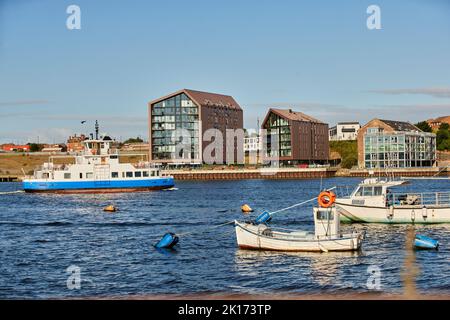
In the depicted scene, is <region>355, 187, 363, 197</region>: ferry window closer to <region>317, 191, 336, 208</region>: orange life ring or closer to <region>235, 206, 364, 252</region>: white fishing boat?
<region>235, 206, 364, 252</region>: white fishing boat

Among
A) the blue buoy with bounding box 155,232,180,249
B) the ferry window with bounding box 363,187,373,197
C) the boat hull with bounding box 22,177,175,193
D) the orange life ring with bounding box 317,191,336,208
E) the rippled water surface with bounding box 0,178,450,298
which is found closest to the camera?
the rippled water surface with bounding box 0,178,450,298

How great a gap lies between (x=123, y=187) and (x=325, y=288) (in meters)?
71.8

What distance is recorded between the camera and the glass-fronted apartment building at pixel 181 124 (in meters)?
148

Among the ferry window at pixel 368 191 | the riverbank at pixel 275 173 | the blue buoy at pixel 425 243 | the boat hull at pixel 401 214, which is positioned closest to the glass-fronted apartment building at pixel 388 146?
the riverbank at pixel 275 173

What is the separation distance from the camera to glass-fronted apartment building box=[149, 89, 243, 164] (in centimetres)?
14850

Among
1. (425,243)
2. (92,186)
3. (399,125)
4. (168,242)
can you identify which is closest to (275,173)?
(399,125)

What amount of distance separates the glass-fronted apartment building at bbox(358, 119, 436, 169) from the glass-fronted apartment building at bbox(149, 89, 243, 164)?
33.9 meters

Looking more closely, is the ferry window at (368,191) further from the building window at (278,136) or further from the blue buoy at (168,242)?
the building window at (278,136)

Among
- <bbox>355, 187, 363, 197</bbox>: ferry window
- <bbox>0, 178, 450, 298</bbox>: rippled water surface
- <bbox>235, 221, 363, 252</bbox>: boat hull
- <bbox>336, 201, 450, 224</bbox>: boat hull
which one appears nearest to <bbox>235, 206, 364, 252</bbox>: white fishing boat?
<bbox>235, 221, 363, 252</bbox>: boat hull

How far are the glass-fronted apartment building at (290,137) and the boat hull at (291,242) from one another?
12126 centimetres

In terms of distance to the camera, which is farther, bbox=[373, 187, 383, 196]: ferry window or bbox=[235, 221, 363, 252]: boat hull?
bbox=[373, 187, 383, 196]: ferry window
